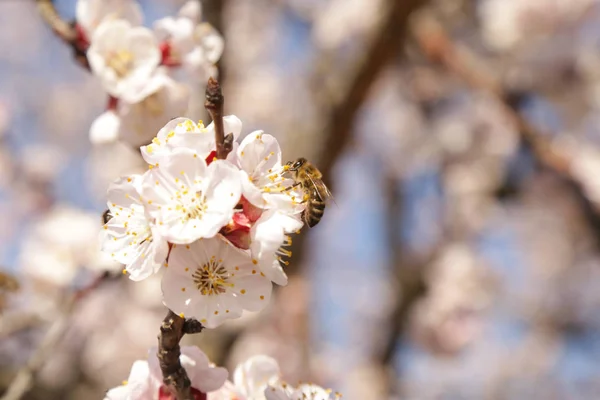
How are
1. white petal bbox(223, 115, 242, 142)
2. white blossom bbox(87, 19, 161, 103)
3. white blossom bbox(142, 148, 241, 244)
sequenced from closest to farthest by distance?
1. white blossom bbox(142, 148, 241, 244)
2. white petal bbox(223, 115, 242, 142)
3. white blossom bbox(87, 19, 161, 103)

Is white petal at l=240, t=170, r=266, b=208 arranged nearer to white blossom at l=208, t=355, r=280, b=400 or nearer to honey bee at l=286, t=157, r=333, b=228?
honey bee at l=286, t=157, r=333, b=228

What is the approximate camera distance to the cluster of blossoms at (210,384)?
0.87m

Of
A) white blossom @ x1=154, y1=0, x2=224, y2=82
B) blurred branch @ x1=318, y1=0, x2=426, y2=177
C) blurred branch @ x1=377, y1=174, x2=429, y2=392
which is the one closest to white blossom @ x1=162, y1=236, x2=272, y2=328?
white blossom @ x1=154, y1=0, x2=224, y2=82

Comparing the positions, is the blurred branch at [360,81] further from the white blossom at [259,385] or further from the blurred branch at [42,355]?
the white blossom at [259,385]

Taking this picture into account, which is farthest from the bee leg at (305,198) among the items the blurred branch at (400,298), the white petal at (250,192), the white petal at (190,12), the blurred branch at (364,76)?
the blurred branch at (400,298)

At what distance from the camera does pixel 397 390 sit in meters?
3.79

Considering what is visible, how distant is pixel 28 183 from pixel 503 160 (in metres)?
3.36

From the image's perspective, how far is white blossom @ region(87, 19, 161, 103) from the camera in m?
1.26

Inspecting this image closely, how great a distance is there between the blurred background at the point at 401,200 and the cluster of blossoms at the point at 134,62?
0.41 metres

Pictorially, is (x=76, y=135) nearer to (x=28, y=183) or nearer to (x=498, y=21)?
(x=28, y=183)

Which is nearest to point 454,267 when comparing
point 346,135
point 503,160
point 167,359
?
point 503,160

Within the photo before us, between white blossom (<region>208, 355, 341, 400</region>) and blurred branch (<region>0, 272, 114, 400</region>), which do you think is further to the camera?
blurred branch (<region>0, 272, 114, 400</region>)

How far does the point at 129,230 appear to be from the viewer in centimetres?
86

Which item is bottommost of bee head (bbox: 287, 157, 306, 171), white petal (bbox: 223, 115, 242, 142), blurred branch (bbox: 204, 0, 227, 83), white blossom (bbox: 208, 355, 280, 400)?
blurred branch (bbox: 204, 0, 227, 83)
